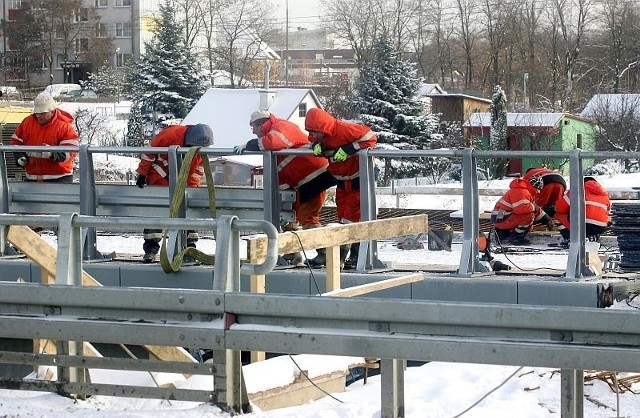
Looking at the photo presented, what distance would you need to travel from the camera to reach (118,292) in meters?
5.87

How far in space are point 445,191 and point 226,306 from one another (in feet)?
104

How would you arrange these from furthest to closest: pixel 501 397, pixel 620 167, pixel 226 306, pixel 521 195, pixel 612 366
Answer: pixel 620 167 → pixel 521 195 → pixel 501 397 → pixel 226 306 → pixel 612 366

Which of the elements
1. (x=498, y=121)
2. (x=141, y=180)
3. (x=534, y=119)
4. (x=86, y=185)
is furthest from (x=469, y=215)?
(x=534, y=119)

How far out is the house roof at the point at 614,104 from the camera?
57719mm

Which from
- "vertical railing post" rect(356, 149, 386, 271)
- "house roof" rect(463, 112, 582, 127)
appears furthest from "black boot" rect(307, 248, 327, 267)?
"house roof" rect(463, 112, 582, 127)

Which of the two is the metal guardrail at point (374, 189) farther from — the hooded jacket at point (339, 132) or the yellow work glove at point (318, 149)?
the hooded jacket at point (339, 132)

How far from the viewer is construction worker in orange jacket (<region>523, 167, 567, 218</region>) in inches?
614

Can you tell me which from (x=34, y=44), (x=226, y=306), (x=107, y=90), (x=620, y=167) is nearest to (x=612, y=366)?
(x=226, y=306)

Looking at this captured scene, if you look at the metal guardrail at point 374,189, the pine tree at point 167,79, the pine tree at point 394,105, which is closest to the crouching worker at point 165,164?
the metal guardrail at point 374,189

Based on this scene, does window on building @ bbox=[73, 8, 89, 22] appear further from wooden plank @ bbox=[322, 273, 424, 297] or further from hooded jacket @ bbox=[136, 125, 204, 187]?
wooden plank @ bbox=[322, 273, 424, 297]

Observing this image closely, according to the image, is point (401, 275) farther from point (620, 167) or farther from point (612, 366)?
point (620, 167)

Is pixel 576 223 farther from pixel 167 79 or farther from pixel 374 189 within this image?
pixel 167 79

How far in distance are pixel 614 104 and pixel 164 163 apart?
2043 inches

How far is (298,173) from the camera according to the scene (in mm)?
10602
